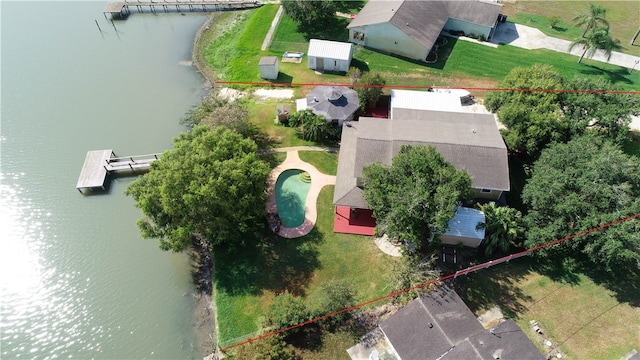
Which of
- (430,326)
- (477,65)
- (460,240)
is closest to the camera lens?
Result: (430,326)

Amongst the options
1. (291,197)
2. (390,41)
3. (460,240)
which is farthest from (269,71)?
(460,240)

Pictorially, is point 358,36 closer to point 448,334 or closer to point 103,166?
point 103,166

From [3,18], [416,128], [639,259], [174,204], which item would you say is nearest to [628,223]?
[639,259]

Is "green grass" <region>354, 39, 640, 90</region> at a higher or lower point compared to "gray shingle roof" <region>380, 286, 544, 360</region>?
higher

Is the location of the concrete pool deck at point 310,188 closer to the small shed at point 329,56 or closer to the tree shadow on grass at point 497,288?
the tree shadow on grass at point 497,288

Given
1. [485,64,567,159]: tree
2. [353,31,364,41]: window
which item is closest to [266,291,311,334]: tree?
[485,64,567,159]: tree

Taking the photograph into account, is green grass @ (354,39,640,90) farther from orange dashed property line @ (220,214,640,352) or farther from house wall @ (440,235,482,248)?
orange dashed property line @ (220,214,640,352)

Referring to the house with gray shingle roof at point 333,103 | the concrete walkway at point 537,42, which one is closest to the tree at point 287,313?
the house with gray shingle roof at point 333,103
